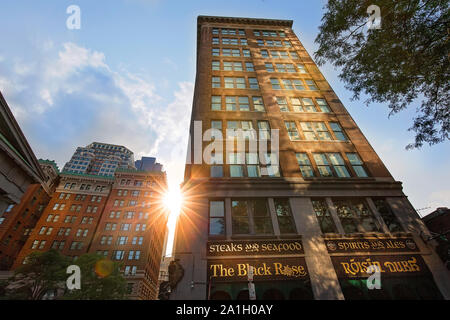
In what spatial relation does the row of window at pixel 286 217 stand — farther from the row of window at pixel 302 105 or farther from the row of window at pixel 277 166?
the row of window at pixel 302 105

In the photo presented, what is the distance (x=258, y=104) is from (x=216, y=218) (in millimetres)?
13281

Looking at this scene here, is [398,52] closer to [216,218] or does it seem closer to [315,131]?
[315,131]

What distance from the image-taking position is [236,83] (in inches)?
893

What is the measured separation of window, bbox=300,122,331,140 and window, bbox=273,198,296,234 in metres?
7.57

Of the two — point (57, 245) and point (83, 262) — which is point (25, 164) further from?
point (57, 245)

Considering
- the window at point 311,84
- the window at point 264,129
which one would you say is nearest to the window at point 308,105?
the window at point 311,84

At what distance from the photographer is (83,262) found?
91.6ft

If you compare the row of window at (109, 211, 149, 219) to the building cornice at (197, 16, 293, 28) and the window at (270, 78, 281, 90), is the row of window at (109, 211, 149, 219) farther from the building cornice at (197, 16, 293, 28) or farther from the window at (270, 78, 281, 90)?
the window at (270, 78, 281, 90)

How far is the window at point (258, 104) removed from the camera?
2006 cm

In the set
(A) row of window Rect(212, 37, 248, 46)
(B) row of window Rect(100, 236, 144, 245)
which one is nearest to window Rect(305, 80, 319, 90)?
(A) row of window Rect(212, 37, 248, 46)

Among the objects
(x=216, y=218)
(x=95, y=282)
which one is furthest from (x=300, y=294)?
(x=95, y=282)

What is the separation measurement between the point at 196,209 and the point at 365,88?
1351 centimetres

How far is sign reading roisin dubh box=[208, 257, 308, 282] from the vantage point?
34.3ft
